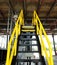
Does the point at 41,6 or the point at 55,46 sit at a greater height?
the point at 41,6

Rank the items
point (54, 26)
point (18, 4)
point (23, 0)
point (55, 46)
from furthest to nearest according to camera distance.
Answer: point (55, 46) → point (54, 26) → point (18, 4) → point (23, 0)

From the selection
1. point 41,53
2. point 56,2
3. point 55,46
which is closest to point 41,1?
point 56,2

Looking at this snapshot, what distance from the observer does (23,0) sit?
7.51 metres

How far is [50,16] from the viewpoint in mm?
10328

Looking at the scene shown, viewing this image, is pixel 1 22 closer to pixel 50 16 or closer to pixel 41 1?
pixel 50 16

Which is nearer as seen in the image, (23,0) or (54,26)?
(23,0)

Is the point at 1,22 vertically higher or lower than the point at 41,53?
higher

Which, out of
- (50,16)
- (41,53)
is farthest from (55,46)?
(41,53)

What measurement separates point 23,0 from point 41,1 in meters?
0.90

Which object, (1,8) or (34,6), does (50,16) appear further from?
(1,8)

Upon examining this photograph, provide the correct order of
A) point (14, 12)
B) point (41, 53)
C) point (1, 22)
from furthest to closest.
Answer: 1. point (1, 22)
2. point (14, 12)
3. point (41, 53)

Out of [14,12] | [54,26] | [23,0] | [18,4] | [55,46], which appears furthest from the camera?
[55,46]

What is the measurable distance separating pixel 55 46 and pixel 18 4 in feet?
24.0

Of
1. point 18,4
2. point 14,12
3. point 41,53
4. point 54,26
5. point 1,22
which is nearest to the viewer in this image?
point 41,53
